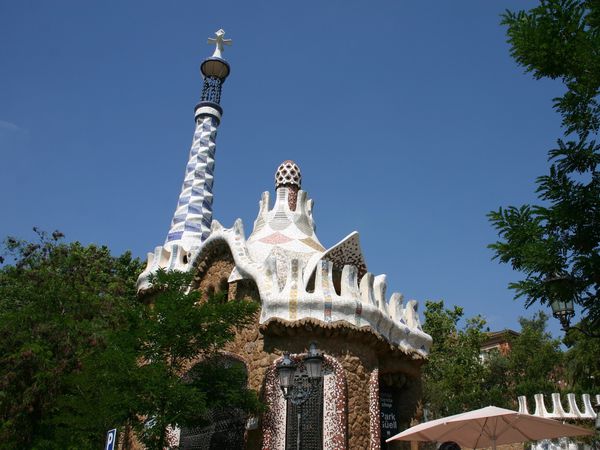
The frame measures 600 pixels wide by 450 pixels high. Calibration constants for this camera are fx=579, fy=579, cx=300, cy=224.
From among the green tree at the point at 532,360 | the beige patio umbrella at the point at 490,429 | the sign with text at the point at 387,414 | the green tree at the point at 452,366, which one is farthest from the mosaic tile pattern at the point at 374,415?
the green tree at the point at 532,360

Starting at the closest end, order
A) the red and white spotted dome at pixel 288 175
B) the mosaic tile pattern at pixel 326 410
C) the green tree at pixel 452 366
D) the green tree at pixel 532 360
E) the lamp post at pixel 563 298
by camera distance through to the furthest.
Answer: the lamp post at pixel 563 298 → the mosaic tile pattern at pixel 326 410 → the red and white spotted dome at pixel 288 175 → the green tree at pixel 452 366 → the green tree at pixel 532 360

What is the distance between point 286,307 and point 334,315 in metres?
0.84

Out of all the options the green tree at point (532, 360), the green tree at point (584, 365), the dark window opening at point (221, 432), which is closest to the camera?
the dark window opening at point (221, 432)

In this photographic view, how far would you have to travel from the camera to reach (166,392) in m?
7.93

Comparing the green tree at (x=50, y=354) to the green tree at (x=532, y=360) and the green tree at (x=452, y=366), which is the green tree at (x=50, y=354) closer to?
the green tree at (x=452, y=366)

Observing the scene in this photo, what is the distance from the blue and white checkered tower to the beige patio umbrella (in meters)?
8.09

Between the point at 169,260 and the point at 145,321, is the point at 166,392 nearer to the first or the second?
the point at 145,321

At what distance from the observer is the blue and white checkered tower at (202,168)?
1499 cm

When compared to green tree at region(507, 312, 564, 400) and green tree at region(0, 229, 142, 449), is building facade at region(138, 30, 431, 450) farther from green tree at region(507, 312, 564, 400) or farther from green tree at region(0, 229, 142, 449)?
green tree at region(507, 312, 564, 400)

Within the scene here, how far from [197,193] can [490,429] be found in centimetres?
1062

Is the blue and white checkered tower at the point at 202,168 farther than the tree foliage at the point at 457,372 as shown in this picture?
No

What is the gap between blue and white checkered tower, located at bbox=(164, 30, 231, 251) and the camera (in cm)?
1499

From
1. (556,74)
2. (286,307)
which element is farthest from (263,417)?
(556,74)

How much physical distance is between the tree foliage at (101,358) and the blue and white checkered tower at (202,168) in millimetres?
2282
